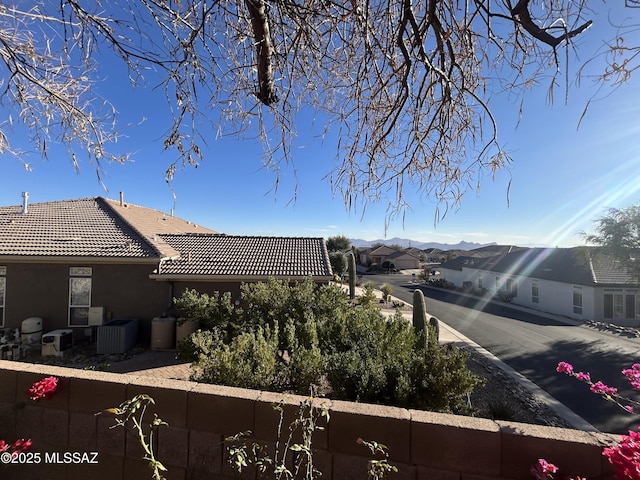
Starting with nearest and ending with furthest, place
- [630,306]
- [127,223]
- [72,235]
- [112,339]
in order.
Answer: [112,339]
[72,235]
[127,223]
[630,306]

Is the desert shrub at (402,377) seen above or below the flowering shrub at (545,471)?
below

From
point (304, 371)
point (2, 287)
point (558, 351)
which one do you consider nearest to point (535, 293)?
point (558, 351)

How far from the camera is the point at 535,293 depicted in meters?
29.8

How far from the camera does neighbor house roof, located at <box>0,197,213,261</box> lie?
11102 mm

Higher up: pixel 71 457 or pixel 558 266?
pixel 558 266

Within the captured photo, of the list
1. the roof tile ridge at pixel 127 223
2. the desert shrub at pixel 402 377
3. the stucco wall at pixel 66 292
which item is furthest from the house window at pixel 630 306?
the roof tile ridge at pixel 127 223

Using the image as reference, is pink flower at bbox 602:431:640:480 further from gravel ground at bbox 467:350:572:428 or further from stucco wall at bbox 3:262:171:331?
stucco wall at bbox 3:262:171:331

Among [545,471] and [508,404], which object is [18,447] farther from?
[508,404]

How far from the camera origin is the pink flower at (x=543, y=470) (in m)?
1.61

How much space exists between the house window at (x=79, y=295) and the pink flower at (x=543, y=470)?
13670 mm

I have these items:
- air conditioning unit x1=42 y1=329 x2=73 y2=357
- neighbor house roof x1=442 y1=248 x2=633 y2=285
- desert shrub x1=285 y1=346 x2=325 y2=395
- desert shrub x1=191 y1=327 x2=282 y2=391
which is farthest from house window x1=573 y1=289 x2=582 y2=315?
air conditioning unit x1=42 y1=329 x2=73 y2=357

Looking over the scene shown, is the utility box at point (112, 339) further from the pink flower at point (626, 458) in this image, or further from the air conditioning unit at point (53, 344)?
the pink flower at point (626, 458)

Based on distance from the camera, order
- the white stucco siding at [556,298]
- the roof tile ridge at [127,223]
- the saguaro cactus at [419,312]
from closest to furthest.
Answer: the saguaro cactus at [419,312] < the roof tile ridge at [127,223] < the white stucco siding at [556,298]

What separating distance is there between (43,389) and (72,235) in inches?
517
